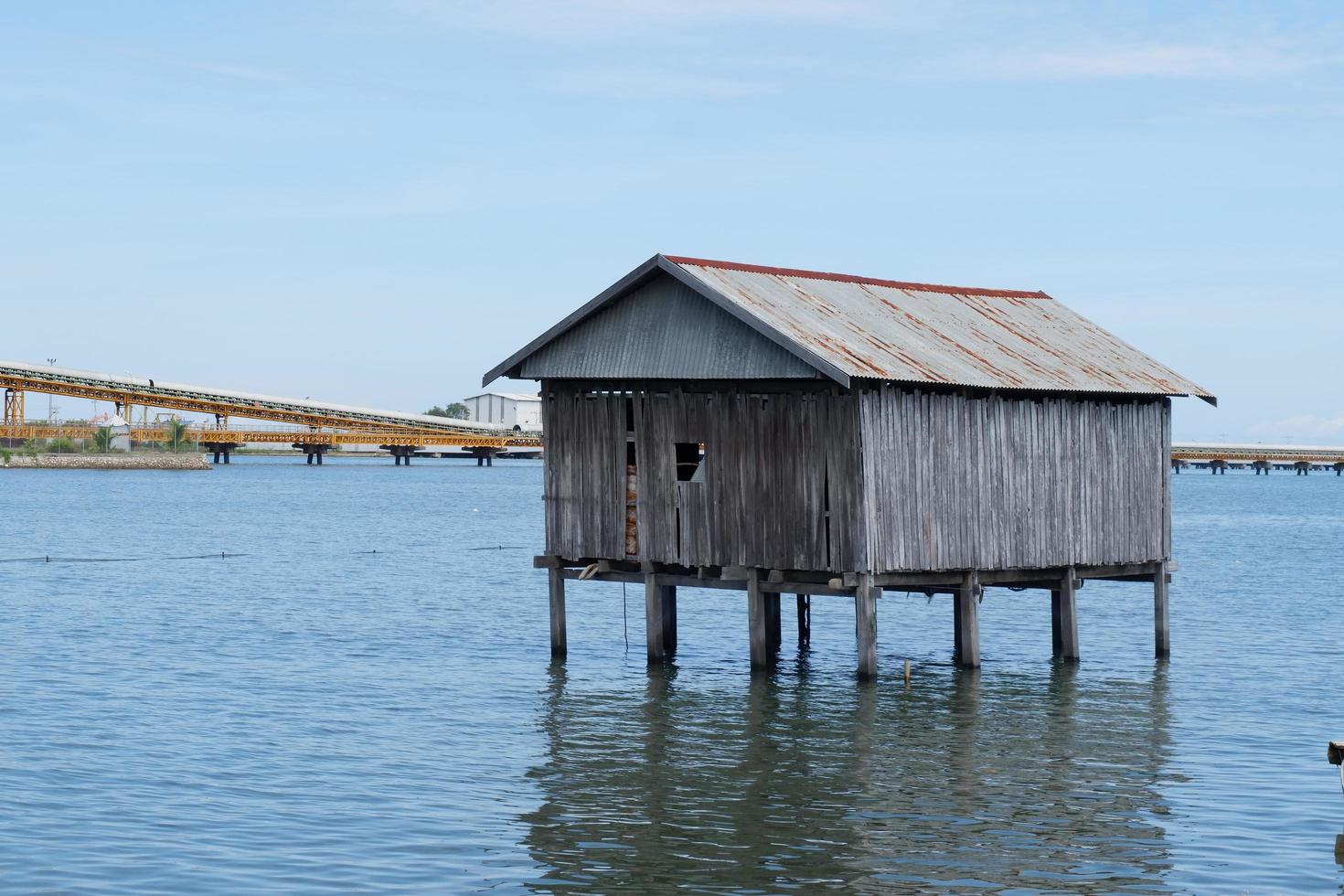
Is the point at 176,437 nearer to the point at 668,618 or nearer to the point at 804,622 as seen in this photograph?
the point at 804,622

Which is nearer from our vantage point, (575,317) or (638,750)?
(638,750)

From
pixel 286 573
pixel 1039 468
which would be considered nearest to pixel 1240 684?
pixel 1039 468

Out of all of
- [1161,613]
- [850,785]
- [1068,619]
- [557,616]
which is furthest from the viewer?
[1161,613]

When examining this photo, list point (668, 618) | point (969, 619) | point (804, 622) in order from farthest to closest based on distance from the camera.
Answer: point (804, 622) → point (668, 618) → point (969, 619)

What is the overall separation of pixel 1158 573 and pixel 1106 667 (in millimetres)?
2599

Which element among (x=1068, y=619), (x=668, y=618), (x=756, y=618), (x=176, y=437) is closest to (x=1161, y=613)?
(x=1068, y=619)

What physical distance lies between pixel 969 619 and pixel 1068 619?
3550 mm

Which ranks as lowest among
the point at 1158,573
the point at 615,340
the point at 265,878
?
the point at 265,878

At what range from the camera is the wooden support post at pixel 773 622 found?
3619 centimetres

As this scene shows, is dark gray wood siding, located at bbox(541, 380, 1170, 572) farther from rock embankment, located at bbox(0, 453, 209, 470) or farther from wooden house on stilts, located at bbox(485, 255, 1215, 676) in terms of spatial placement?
rock embankment, located at bbox(0, 453, 209, 470)

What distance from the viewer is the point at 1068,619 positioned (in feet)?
112

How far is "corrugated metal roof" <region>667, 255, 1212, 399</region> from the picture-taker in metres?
28.7

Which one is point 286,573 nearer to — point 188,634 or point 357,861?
Result: point 188,634

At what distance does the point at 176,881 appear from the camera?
59.7 feet
